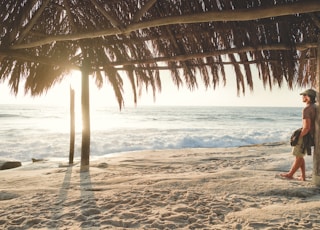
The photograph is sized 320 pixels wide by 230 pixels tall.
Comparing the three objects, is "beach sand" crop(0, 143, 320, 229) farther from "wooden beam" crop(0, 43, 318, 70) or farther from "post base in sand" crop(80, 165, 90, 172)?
"wooden beam" crop(0, 43, 318, 70)

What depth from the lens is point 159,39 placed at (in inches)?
133

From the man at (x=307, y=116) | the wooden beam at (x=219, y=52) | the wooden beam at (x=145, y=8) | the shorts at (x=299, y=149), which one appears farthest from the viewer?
the shorts at (x=299, y=149)

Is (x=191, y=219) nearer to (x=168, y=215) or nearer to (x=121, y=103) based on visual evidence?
(x=168, y=215)

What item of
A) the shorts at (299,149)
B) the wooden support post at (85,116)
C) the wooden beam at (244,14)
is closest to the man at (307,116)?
the shorts at (299,149)

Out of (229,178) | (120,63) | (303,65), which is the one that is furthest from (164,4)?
(229,178)

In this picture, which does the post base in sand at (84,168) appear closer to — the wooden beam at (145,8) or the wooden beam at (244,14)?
the wooden beam at (244,14)

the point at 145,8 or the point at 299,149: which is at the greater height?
the point at 145,8

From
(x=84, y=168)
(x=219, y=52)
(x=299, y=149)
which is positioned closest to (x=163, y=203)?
(x=219, y=52)

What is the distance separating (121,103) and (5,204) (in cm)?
251

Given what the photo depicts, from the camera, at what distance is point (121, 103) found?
15.5 ft

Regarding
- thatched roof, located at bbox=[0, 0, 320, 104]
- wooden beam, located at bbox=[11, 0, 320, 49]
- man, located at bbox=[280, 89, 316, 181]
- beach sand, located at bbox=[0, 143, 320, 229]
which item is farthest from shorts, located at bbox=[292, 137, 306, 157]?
wooden beam, located at bbox=[11, 0, 320, 49]

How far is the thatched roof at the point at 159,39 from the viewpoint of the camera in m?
2.43

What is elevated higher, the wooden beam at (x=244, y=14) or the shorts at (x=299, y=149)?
the wooden beam at (x=244, y=14)

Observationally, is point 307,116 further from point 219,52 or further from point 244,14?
point 244,14
